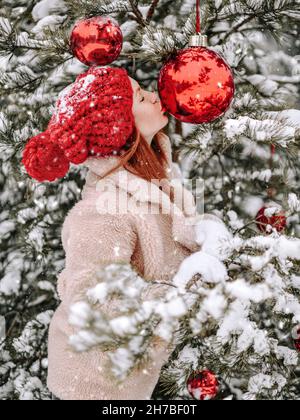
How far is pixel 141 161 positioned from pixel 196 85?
1.82 ft

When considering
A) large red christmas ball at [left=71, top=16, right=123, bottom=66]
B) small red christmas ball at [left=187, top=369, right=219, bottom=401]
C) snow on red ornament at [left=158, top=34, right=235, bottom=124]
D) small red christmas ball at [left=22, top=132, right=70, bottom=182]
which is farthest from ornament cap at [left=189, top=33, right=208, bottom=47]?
small red christmas ball at [left=187, top=369, right=219, bottom=401]

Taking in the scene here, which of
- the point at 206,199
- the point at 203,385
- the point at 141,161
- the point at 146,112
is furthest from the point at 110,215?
the point at 206,199

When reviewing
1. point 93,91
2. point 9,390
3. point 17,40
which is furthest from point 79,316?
point 9,390

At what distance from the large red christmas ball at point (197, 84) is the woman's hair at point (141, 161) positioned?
0.39 meters

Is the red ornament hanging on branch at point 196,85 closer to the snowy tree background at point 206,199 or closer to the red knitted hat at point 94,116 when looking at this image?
the snowy tree background at point 206,199

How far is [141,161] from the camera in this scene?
5.96 feet

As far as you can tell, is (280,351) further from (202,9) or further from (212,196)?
(202,9)

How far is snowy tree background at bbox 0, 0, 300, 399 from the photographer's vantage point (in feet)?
3.45

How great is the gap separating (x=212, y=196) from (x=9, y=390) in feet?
4.82

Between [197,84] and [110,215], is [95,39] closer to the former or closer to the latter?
[197,84]

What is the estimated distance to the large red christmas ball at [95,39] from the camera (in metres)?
1.46
